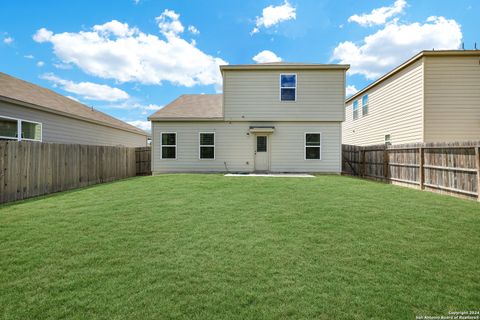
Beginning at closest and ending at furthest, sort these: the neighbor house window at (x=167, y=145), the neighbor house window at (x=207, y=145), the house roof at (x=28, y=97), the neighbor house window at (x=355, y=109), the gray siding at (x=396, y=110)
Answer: the house roof at (x=28, y=97), the gray siding at (x=396, y=110), the neighbor house window at (x=207, y=145), the neighbor house window at (x=167, y=145), the neighbor house window at (x=355, y=109)

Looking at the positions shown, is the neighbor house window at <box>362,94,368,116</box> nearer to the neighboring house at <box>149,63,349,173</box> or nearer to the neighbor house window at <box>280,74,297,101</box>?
the neighboring house at <box>149,63,349,173</box>

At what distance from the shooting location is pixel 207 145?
13.0 m

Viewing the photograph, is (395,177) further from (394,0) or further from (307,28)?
(307,28)

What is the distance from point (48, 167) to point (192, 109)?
299 inches

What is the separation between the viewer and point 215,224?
4.35 m

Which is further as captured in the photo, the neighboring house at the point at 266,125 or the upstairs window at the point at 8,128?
the neighboring house at the point at 266,125

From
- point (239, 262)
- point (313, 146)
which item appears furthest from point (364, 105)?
point (239, 262)

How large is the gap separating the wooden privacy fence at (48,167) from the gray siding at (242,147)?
3056mm

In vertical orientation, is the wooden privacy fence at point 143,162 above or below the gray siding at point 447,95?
below

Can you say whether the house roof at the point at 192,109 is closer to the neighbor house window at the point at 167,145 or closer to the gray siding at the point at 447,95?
the neighbor house window at the point at 167,145

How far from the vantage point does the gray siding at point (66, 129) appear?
9.70 meters

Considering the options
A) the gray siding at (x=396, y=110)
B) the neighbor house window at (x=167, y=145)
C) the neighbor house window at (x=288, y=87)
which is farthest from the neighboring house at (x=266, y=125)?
the gray siding at (x=396, y=110)

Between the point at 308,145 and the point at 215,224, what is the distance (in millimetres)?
9555

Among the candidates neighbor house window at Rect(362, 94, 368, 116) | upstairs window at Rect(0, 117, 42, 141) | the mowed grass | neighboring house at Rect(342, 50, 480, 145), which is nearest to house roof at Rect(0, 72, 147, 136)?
upstairs window at Rect(0, 117, 42, 141)
